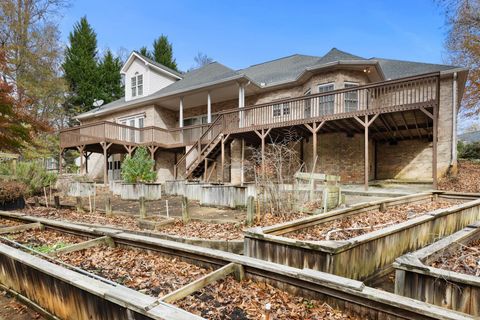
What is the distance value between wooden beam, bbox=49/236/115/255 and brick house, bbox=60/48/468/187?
6917 mm

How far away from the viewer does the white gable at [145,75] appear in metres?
18.8

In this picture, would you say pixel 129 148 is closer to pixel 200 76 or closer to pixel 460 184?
pixel 200 76

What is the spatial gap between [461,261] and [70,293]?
4.28 m

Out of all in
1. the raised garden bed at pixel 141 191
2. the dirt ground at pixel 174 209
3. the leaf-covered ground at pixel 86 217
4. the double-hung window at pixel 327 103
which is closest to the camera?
the leaf-covered ground at pixel 86 217

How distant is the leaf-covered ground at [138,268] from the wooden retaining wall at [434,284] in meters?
2.21

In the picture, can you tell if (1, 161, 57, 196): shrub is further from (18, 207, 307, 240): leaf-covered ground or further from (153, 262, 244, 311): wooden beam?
(153, 262, 244, 311): wooden beam

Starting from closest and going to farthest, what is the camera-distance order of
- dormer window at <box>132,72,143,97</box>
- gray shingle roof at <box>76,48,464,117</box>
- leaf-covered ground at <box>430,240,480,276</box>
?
leaf-covered ground at <box>430,240,480,276</box>
gray shingle roof at <box>76,48,464,117</box>
dormer window at <box>132,72,143,97</box>

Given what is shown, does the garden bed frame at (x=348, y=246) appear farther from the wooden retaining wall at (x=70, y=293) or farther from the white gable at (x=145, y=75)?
the white gable at (x=145, y=75)

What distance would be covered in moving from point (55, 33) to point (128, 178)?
20.4 m

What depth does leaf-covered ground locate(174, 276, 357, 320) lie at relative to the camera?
245 cm

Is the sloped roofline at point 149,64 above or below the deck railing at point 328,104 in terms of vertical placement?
above

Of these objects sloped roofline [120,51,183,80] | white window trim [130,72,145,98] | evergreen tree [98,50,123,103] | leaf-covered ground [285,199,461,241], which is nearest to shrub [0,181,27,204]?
leaf-covered ground [285,199,461,241]

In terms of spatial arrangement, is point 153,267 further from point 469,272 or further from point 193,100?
point 193,100

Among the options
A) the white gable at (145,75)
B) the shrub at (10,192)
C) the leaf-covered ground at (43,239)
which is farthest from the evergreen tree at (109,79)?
the leaf-covered ground at (43,239)
